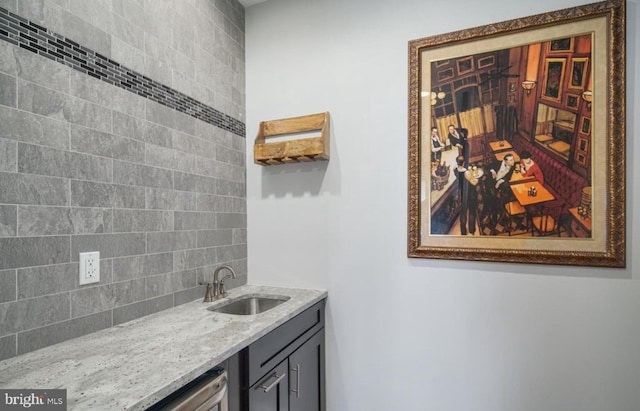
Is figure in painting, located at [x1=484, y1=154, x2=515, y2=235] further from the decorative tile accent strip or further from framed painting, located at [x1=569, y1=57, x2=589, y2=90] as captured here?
the decorative tile accent strip

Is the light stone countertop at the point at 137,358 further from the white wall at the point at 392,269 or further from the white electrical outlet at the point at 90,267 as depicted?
the white wall at the point at 392,269

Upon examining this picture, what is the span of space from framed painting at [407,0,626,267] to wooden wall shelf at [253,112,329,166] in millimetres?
505

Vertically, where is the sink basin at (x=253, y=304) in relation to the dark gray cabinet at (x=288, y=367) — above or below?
above

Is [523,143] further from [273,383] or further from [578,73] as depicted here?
[273,383]

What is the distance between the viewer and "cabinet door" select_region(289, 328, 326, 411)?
1.61 m

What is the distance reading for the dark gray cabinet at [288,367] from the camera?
1288 millimetres

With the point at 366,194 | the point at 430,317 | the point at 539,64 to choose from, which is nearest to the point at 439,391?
the point at 430,317

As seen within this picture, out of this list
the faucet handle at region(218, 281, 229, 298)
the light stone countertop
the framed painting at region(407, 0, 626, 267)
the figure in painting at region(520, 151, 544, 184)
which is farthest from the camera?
the faucet handle at region(218, 281, 229, 298)

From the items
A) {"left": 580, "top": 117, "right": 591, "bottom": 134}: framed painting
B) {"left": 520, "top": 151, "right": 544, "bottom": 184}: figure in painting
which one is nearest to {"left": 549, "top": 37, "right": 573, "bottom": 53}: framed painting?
{"left": 580, "top": 117, "right": 591, "bottom": 134}: framed painting

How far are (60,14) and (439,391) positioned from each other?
7.92 ft

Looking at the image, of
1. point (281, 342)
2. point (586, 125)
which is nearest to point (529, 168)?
point (586, 125)

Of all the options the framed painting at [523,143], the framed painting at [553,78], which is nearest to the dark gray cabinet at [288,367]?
the framed painting at [523,143]

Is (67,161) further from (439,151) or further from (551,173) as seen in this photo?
(551,173)

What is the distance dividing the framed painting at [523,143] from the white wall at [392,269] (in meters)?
0.07
